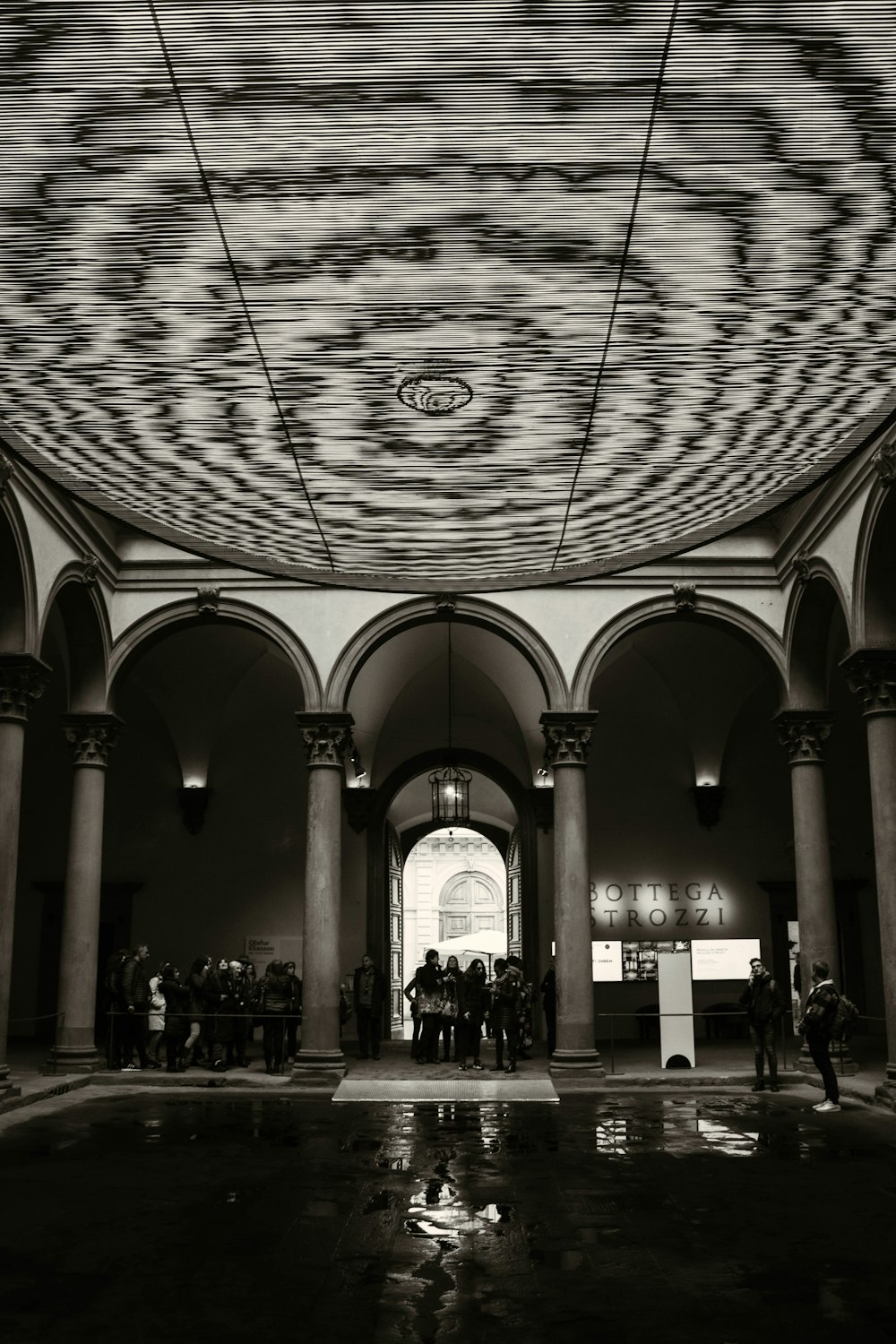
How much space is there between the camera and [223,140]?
11.0ft

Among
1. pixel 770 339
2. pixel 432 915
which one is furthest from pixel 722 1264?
pixel 432 915

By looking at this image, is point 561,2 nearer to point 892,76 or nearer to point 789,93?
point 789,93

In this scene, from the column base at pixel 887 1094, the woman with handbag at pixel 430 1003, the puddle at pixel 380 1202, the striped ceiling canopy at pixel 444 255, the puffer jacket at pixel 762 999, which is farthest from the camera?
the woman with handbag at pixel 430 1003

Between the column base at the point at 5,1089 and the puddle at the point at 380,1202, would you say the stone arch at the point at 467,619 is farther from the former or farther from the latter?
the puddle at the point at 380,1202

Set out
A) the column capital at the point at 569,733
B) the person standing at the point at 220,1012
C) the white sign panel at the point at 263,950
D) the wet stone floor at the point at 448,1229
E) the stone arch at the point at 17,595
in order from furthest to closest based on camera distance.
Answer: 1. the white sign panel at the point at 263,950
2. the column capital at the point at 569,733
3. the person standing at the point at 220,1012
4. the stone arch at the point at 17,595
5. the wet stone floor at the point at 448,1229

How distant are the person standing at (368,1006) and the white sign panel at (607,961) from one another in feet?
9.89

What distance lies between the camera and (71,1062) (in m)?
13.9

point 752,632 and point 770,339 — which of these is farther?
point 752,632

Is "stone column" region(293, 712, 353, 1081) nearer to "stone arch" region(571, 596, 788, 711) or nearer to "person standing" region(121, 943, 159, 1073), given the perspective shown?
"person standing" region(121, 943, 159, 1073)

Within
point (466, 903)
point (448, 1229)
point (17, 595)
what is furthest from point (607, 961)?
point (466, 903)

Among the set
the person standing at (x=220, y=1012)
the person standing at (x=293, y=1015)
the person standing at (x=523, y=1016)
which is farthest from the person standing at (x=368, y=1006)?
the person standing at (x=523, y=1016)

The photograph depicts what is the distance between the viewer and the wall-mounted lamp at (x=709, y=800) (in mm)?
20031

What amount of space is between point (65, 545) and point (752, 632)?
8.49 meters

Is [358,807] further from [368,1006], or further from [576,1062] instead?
[576,1062]
